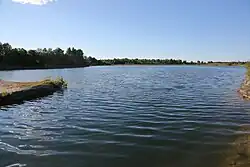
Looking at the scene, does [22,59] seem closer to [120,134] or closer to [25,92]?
[25,92]

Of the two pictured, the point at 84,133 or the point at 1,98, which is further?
the point at 1,98

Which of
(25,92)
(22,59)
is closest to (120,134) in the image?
(25,92)

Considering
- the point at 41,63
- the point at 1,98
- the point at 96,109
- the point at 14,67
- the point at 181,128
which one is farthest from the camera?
the point at 41,63

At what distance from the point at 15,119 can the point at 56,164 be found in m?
10.7

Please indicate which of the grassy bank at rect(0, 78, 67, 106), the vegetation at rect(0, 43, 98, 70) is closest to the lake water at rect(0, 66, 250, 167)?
the grassy bank at rect(0, 78, 67, 106)

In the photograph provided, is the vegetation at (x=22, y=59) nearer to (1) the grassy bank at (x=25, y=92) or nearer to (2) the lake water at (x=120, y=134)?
(1) the grassy bank at (x=25, y=92)

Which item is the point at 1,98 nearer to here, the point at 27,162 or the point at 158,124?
the point at 158,124

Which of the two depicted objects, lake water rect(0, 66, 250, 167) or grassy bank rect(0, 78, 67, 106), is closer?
lake water rect(0, 66, 250, 167)

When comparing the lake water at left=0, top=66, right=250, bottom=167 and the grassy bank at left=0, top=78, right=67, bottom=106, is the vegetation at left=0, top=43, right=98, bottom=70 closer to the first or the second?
the grassy bank at left=0, top=78, right=67, bottom=106

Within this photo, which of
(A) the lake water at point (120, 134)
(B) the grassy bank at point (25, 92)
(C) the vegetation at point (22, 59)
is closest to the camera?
(A) the lake water at point (120, 134)

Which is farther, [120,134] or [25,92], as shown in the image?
[25,92]

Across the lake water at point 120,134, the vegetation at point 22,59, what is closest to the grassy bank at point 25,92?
the lake water at point 120,134

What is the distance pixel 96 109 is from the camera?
2541 cm

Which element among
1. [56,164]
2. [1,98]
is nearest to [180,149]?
[56,164]
